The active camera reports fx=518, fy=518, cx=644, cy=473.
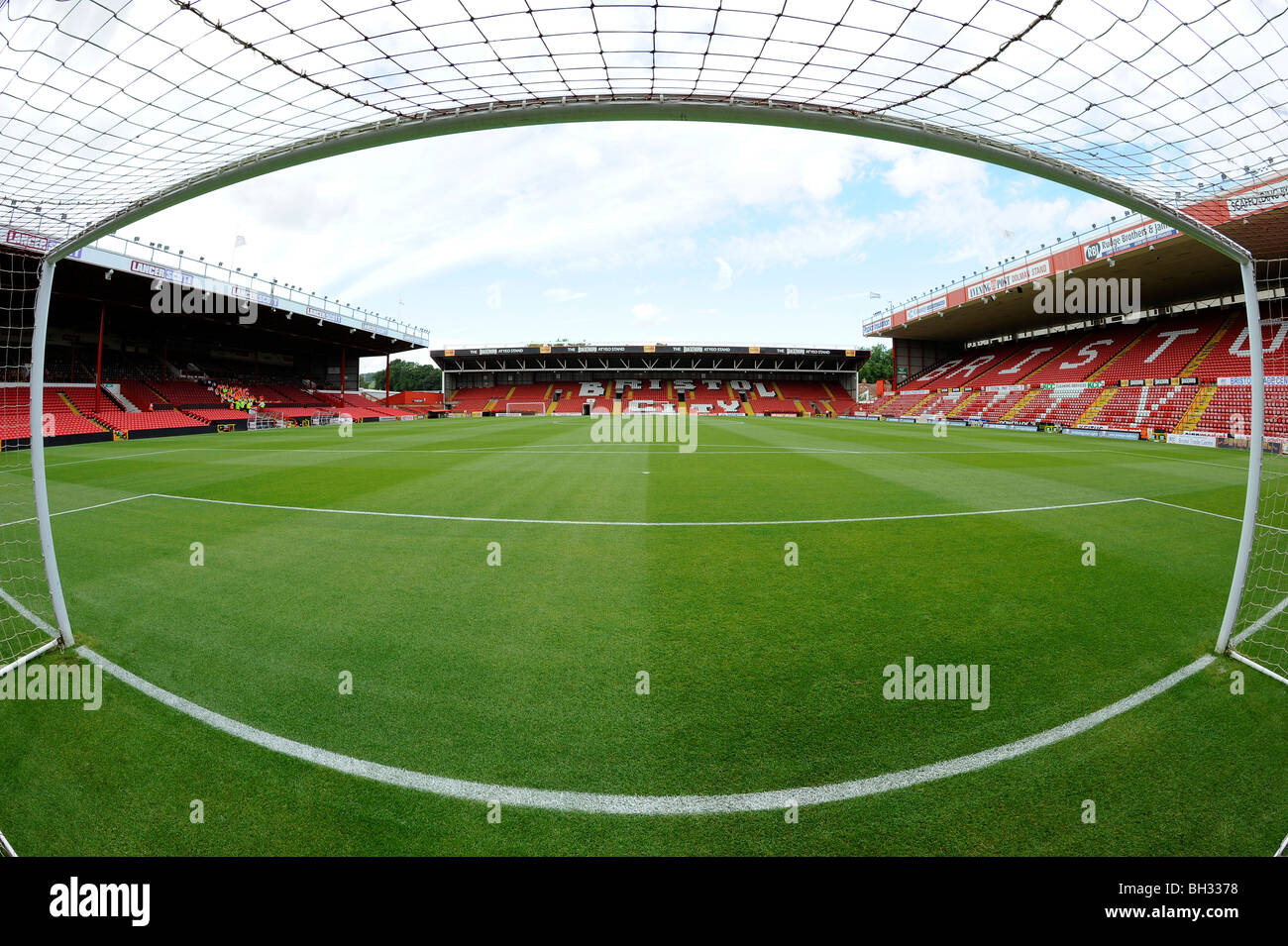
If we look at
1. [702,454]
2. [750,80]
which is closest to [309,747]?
[750,80]

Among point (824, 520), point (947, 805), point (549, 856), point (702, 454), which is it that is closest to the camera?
point (549, 856)

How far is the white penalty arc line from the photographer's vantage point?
2.53 meters

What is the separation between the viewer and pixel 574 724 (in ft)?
10.6

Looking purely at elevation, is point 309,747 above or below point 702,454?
below

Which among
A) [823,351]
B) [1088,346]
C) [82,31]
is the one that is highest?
[823,351]

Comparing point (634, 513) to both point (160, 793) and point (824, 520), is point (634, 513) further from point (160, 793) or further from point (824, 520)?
point (160, 793)

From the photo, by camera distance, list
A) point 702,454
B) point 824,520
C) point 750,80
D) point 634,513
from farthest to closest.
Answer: point 702,454 < point 634,513 < point 824,520 < point 750,80

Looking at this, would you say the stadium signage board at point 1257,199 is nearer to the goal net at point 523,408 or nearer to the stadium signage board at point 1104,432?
the stadium signage board at point 1104,432

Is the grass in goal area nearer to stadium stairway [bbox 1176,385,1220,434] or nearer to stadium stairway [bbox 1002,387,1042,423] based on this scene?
stadium stairway [bbox 1176,385,1220,434]

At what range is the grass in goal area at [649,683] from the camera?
2.44 m

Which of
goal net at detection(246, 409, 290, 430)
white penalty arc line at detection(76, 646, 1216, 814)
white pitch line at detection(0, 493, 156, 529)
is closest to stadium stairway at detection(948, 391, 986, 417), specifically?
white penalty arc line at detection(76, 646, 1216, 814)

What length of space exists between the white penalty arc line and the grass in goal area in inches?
2.0

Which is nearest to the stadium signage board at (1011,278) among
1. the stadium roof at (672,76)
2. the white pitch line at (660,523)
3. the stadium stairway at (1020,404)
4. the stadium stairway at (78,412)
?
the stadium stairway at (1020,404)

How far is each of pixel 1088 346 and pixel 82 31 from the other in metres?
54.5
